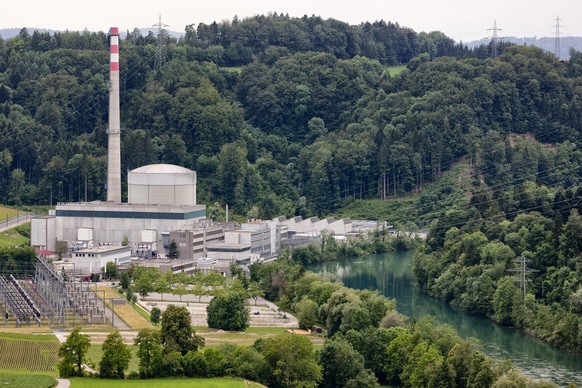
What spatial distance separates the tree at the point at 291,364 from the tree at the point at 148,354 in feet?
10.3

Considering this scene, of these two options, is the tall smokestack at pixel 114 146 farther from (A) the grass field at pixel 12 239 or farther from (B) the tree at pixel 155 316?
(B) the tree at pixel 155 316

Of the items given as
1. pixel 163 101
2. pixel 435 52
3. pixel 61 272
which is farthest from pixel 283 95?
pixel 61 272

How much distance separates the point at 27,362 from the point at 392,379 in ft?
35.7

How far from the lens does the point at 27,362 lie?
4450 centimetres

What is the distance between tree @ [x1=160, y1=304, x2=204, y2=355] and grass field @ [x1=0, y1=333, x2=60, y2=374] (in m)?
3.40

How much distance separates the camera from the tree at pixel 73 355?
1660 inches

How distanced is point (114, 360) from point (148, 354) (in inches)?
44.4

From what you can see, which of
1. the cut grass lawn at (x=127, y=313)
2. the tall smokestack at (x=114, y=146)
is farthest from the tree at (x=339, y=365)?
the tall smokestack at (x=114, y=146)

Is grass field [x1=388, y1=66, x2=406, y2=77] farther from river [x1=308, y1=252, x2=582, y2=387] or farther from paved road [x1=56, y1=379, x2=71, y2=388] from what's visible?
paved road [x1=56, y1=379, x2=71, y2=388]

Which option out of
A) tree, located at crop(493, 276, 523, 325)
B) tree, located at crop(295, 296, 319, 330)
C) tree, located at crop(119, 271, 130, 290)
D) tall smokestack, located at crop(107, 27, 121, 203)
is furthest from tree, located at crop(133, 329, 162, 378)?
tall smokestack, located at crop(107, 27, 121, 203)

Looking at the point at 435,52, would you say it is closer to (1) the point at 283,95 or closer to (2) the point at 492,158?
(1) the point at 283,95

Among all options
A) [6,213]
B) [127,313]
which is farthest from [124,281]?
[6,213]

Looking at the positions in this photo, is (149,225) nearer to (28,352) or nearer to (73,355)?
(28,352)

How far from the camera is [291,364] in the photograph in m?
42.7
